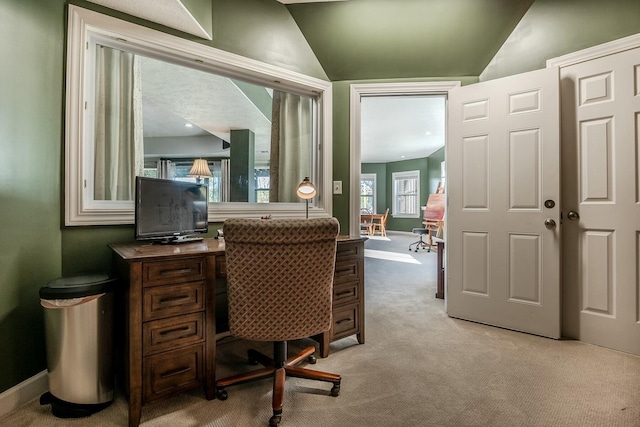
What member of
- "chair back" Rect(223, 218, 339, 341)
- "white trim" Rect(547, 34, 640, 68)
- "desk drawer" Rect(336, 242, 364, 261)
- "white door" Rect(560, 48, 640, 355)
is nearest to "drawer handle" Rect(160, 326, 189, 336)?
"chair back" Rect(223, 218, 339, 341)

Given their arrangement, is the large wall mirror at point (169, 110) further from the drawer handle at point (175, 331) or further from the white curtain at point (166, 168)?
the white curtain at point (166, 168)

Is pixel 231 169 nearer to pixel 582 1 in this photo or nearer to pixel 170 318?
pixel 170 318

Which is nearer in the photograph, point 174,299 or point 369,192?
point 174,299

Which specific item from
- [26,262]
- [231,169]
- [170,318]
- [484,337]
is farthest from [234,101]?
[484,337]

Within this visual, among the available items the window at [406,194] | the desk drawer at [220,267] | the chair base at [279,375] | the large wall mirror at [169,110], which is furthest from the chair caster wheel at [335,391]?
the window at [406,194]

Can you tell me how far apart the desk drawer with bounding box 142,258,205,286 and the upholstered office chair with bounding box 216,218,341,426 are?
0.64ft

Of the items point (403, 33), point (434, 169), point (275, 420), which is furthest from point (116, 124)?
point (434, 169)

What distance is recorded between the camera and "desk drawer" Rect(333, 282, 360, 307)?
2023mm

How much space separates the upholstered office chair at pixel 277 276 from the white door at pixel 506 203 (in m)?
1.71

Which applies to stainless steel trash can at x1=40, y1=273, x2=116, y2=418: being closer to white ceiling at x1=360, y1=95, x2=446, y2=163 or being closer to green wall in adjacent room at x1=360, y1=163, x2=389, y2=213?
white ceiling at x1=360, y1=95, x2=446, y2=163

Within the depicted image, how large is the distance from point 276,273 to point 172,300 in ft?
1.70

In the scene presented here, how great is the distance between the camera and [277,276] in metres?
1.35

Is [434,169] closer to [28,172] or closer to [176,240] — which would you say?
[176,240]

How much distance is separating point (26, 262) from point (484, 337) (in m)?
2.92
